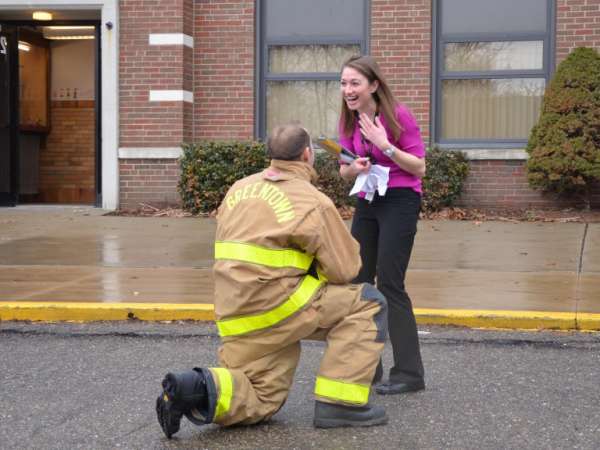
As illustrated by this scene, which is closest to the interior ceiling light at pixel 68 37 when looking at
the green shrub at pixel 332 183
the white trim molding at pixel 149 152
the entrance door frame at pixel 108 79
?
the entrance door frame at pixel 108 79

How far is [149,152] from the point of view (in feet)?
44.5

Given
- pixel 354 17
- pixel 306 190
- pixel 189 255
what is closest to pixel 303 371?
pixel 306 190

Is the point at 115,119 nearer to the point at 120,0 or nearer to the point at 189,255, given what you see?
the point at 120,0

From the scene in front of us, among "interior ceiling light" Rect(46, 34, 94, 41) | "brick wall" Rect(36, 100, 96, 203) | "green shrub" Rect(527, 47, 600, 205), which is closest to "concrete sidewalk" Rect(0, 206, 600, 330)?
"green shrub" Rect(527, 47, 600, 205)

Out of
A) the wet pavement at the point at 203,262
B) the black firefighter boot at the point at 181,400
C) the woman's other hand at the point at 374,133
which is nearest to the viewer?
the black firefighter boot at the point at 181,400

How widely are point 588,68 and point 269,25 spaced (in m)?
4.58

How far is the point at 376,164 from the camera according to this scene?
4809mm

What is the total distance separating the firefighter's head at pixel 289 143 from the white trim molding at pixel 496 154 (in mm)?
9200

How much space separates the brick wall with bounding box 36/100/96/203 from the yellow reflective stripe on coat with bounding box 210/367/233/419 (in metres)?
13.1

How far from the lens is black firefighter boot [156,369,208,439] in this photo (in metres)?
3.82

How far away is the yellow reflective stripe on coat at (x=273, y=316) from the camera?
400cm

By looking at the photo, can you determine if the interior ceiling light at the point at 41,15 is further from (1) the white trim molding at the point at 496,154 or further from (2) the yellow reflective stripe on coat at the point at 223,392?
(2) the yellow reflective stripe on coat at the point at 223,392

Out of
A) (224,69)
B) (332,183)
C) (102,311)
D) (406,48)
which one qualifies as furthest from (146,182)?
(102,311)

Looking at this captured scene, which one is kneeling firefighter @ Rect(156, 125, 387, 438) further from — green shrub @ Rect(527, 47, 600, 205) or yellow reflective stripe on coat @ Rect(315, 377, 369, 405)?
green shrub @ Rect(527, 47, 600, 205)
